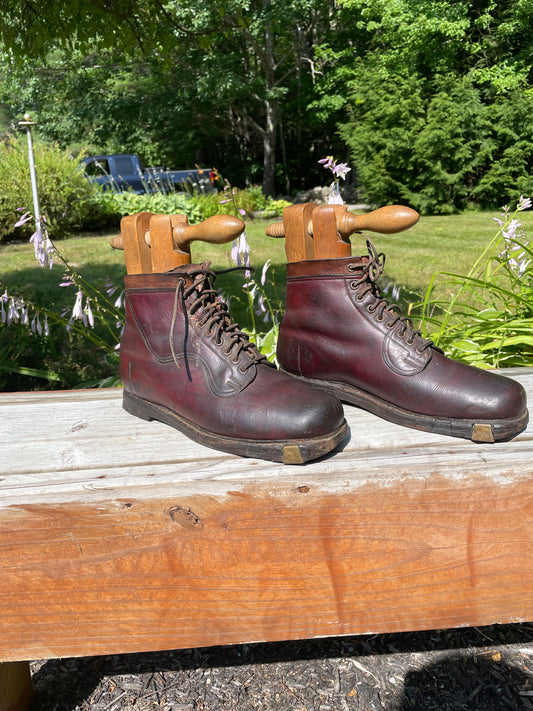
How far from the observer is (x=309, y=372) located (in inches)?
55.8

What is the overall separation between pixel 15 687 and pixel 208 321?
970mm

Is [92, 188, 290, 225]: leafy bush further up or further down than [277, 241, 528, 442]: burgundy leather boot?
further down

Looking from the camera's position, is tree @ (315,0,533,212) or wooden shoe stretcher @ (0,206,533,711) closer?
wooden shoe stretcher @ (0,206,533,711)

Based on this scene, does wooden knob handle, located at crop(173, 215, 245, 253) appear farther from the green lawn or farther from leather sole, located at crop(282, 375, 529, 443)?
the green lawn

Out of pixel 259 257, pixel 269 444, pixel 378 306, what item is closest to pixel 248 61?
pixel 259 257

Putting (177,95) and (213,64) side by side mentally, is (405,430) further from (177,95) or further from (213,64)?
(177,95)

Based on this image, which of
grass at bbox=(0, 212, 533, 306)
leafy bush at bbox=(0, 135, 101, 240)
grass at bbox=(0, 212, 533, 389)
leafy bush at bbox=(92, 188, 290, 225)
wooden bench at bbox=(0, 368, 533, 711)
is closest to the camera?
wooden bench at bbox=(0, 368, 533, 711)

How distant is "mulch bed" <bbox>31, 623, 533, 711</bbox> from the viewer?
4.65 feet

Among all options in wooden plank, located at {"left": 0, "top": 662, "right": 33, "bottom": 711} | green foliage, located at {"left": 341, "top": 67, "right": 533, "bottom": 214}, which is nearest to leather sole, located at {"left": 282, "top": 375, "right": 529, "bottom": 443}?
wooden plank, located at {"left": 0, "top": 662, "right": 33, "bottom": 711}

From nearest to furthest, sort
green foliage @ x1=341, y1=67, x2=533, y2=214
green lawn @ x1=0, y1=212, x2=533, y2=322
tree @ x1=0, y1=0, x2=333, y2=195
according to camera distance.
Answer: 1. green lawn @ x1=0, y1=212, x2=533, y2=322
2. green foliage @ x1=341, y1=67, x2=533, y2=214
3. tree @ x1=0, y1=0, x2=333, y2=195

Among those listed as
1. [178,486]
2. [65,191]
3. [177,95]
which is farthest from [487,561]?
[177,95]

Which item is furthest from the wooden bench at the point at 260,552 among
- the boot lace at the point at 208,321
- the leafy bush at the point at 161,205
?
the leafy bush at the point at 161,205

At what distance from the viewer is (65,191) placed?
360 inches

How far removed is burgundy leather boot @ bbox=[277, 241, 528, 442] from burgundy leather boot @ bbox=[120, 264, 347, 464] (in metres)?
0.18
